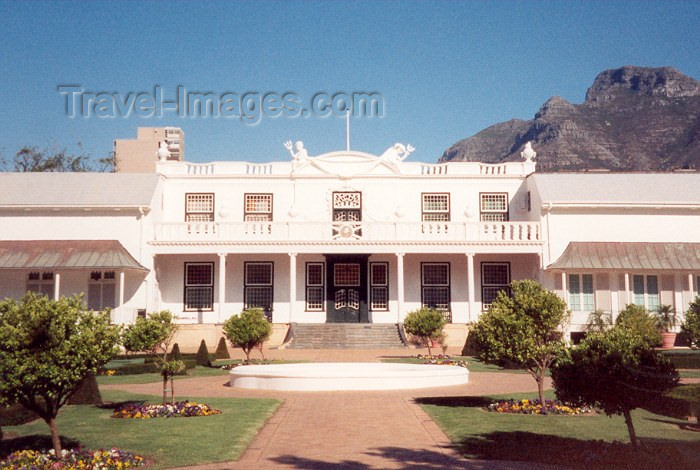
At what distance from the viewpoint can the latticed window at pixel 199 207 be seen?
37281 millimetres

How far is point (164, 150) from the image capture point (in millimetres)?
37531

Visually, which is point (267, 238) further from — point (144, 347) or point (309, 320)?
point (144, 347)

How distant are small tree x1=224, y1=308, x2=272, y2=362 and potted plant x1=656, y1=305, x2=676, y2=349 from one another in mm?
15561

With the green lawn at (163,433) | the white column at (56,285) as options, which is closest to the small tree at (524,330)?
the green lawn at (163,433)

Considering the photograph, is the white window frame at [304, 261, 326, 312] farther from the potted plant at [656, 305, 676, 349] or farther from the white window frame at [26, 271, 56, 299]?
the potted plant at [656, 305, 676, 349]

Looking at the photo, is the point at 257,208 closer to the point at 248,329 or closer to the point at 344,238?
the point at 344,238

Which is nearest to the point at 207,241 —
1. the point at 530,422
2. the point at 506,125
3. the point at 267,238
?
the point at 267,238

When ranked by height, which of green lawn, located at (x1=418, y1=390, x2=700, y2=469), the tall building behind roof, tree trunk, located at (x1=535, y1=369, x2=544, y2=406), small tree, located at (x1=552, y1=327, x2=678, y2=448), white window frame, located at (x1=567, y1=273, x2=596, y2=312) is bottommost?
green lawn, located at (x1=418, y1=390, x2=700, y2=469)

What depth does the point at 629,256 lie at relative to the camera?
33.3 m

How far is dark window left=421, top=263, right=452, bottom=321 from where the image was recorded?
3666cm

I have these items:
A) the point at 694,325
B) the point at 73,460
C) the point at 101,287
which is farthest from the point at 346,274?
the point at 73,460

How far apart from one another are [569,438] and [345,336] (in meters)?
21.6

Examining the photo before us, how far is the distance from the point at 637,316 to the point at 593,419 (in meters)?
14.6

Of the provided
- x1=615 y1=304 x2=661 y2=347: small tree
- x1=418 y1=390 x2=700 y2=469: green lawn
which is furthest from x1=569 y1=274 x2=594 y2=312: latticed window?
x1=418 y1=390 x2=700 y2=469: green lawn
